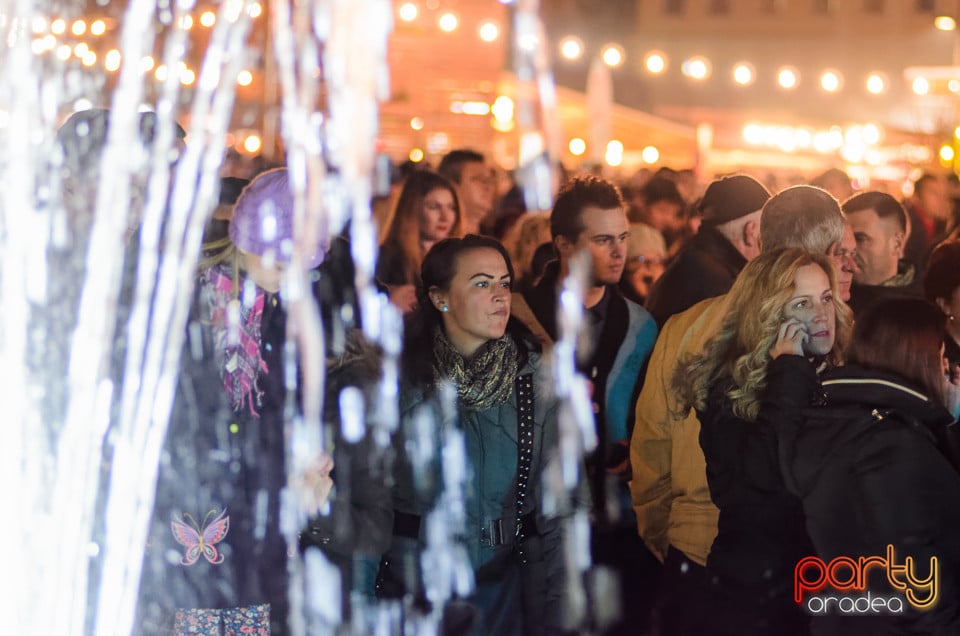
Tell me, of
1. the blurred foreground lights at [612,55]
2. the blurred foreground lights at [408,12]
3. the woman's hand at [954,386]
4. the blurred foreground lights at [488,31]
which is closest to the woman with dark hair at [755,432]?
the woman's hand at [954,386]

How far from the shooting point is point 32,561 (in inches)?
198

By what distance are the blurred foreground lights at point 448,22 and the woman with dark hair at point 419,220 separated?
1916 centimetres

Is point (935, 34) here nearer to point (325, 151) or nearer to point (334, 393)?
point (325, 151)

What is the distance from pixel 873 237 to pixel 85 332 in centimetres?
365

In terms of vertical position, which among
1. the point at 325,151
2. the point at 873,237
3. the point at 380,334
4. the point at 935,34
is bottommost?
the point at 380,334

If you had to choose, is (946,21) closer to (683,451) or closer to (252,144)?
(252,144)

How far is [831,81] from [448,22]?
23080 millimetres

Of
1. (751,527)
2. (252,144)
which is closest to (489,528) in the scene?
(751,527)

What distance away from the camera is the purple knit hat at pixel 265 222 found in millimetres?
3982

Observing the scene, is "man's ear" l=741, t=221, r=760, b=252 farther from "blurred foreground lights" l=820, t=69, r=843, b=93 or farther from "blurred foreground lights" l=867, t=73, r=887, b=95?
"blurred foreground lights" l=867, t=73, r=887, b=95

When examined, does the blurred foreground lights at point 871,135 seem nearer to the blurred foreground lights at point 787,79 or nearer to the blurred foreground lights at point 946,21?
the blurred foreground lights at point 946,21

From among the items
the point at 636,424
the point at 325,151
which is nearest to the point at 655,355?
the point at 636,424

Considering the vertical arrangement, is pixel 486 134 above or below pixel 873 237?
above

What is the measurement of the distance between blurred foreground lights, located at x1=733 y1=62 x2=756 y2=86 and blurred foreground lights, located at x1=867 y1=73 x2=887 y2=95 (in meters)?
3.90
